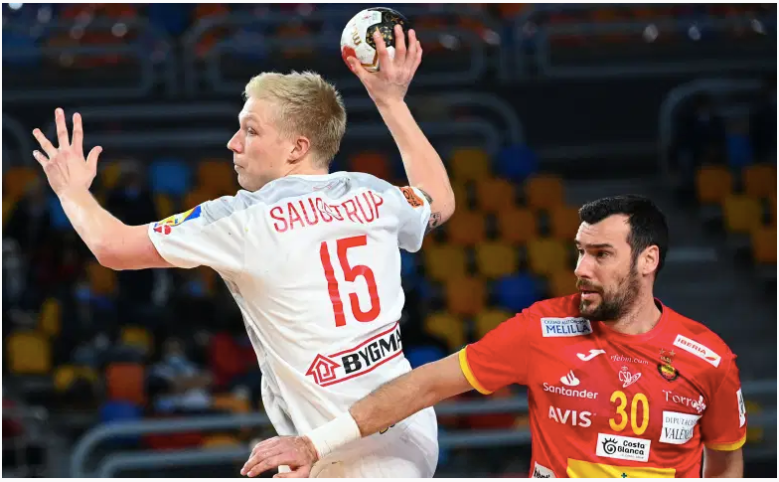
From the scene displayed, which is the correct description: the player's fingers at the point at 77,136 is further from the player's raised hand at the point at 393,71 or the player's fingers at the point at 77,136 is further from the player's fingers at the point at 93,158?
the player's raised hand at the point at 393,71

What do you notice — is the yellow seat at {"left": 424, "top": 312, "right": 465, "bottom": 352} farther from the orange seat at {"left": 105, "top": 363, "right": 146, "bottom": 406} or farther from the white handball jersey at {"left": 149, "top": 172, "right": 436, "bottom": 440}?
the white handball jersey at {"left": 149, "top": 172, "right": 436, "bottom": 440}

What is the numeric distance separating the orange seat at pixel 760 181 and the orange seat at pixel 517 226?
2357 millimetres

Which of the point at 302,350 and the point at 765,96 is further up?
the point at 765,96

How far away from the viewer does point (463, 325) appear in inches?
384

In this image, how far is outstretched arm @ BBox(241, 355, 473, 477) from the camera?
3105mm

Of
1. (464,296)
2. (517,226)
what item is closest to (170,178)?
(464,296)

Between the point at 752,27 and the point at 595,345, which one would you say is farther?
the point at 752,27

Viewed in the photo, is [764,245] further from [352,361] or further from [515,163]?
[352,361]

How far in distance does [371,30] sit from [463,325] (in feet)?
20.4

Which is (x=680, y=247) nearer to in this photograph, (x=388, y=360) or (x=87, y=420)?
(x=87, y=420)

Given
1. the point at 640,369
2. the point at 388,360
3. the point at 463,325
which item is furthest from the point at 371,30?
the point at 463,325

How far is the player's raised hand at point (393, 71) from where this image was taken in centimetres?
378

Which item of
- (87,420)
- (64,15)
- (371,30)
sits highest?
(64,15)

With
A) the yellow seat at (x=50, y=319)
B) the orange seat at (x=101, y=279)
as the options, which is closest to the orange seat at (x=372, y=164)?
the orange seat at (x=101, y=279)
